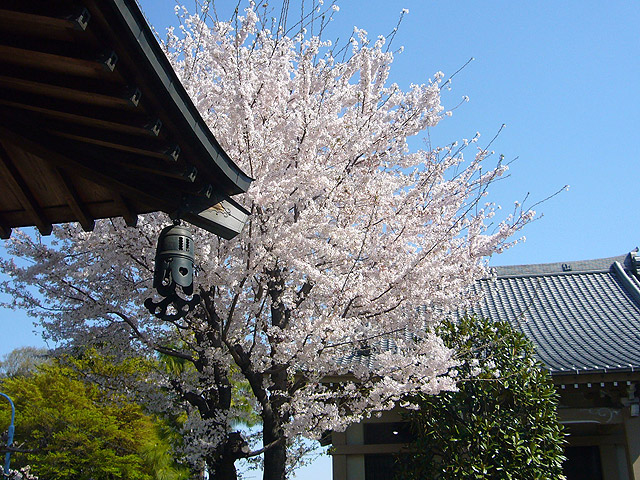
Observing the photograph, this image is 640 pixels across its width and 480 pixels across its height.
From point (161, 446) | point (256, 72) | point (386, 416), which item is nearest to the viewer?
point (256, 72)

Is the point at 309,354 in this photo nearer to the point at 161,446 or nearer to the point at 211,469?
the point at 211,469

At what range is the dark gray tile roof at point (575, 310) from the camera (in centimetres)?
957

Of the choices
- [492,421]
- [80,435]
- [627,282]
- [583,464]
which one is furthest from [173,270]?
[627,282]

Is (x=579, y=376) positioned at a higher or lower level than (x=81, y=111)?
lower

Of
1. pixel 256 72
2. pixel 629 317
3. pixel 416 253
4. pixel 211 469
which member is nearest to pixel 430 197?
pixel 416 253

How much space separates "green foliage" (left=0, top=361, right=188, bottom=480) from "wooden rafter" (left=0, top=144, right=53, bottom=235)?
36.0ft

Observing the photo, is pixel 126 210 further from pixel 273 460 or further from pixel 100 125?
pixel 273 460

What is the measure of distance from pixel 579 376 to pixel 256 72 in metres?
7.19

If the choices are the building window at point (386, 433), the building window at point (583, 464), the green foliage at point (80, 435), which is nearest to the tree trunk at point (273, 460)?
the building window at point (386, 433)

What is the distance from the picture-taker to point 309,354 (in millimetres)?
6191

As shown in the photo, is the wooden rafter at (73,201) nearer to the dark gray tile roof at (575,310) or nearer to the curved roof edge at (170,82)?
the curved roof edge at (170,82)

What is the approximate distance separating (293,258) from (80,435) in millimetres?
11104

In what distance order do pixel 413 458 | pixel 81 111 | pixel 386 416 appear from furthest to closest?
pixel 386 416 → pixel 413 458 → pixel 81 111

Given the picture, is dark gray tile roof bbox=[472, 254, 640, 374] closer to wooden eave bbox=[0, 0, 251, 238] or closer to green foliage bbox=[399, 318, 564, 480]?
green foliage bbox=[399, 318, 564, 480]
